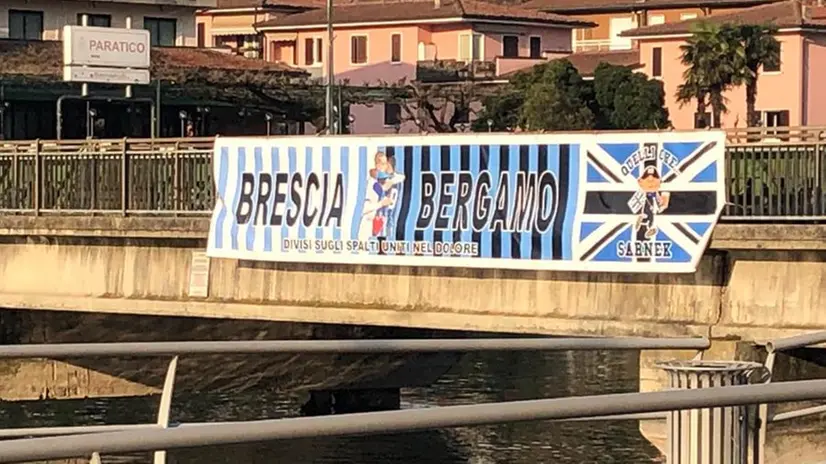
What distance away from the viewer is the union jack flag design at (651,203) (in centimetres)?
1700

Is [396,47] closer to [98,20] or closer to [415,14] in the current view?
[415,14]

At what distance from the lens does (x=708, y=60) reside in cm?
6900

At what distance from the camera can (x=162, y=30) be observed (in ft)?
216

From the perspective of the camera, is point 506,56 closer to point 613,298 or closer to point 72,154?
point 72,154

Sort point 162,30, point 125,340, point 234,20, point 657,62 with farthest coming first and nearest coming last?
point 234,20 < point 657,62 < point 162,30 < point 125,340

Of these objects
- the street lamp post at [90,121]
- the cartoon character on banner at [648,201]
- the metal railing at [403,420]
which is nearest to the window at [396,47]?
the street lamp post at [90,121]

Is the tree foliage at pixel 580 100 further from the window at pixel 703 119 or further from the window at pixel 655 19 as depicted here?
the window at pixel 655 19

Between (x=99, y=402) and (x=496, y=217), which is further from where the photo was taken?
(x=99, y=402)

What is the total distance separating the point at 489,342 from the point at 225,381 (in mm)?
20291

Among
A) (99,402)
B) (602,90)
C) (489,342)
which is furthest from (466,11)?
(489,342)

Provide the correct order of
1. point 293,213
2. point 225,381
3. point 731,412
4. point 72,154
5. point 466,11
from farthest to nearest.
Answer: point 466,11, point 225,381, point 72,154, point 293,213, point 731,412

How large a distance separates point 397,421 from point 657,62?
7968cm

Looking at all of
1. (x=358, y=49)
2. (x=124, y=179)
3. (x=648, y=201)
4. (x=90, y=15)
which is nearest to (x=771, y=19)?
(x=358, y=49)

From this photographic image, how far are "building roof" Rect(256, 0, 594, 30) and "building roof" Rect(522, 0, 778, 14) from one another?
348 inches
